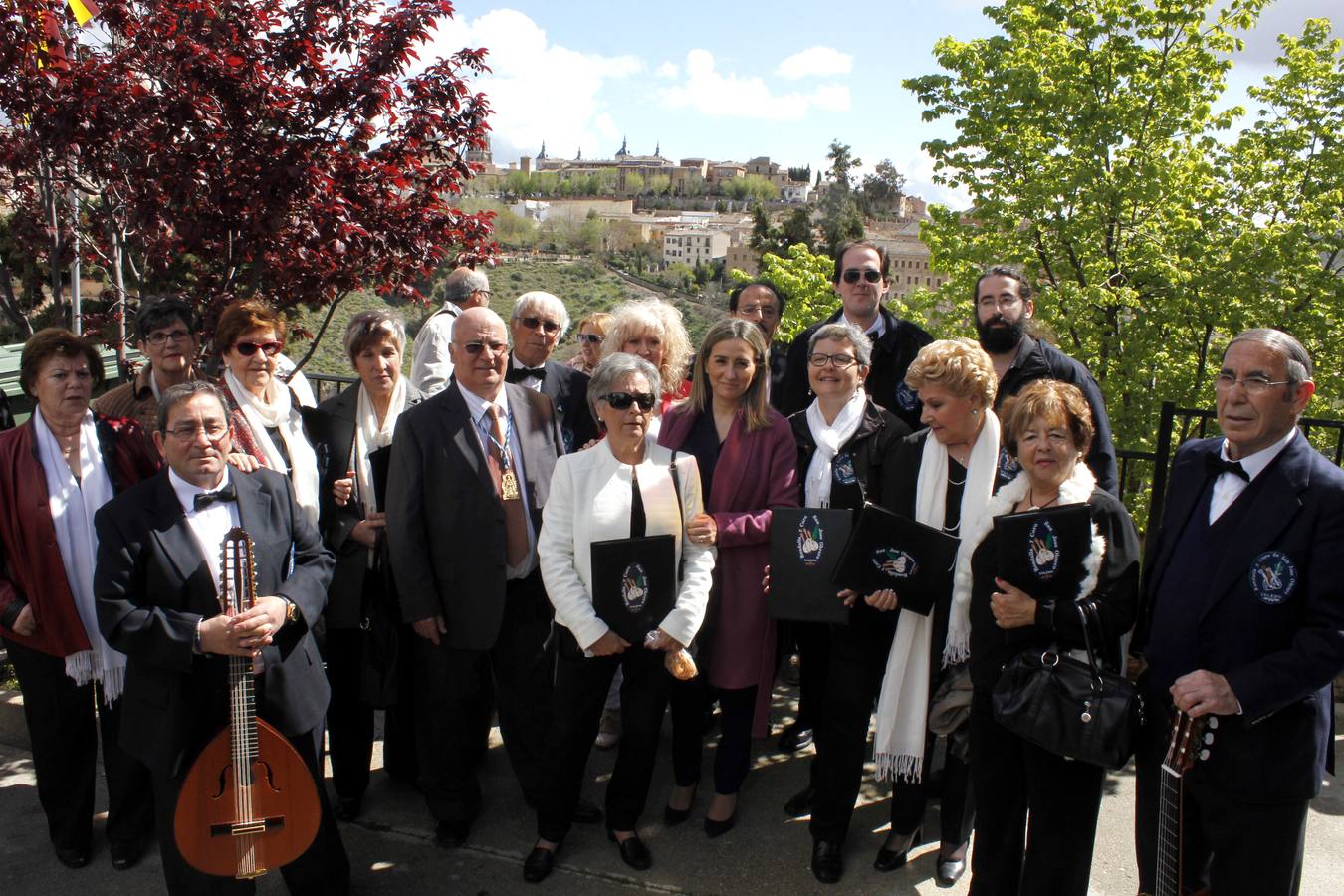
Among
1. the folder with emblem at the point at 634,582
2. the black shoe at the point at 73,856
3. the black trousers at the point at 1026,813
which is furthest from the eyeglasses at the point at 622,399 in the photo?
the black shoe at the point at 73,856

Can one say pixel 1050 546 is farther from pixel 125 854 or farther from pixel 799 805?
pixel 125 854

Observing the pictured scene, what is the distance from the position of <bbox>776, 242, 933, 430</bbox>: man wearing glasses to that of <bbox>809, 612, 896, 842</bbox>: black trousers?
1.39m

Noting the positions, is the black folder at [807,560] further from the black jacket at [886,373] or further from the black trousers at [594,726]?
the black jacket at [886,373]

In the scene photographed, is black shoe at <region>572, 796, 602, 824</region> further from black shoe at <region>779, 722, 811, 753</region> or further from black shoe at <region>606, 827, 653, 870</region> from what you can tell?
black shoe at <region>779, 722, 811, 753</region>

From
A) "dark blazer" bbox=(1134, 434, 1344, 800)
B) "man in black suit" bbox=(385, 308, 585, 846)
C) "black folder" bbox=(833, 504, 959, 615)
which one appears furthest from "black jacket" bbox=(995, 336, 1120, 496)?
"man in black suit" bbox=(385, 308, 585, 846)

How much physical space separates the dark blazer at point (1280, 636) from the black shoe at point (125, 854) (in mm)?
3849

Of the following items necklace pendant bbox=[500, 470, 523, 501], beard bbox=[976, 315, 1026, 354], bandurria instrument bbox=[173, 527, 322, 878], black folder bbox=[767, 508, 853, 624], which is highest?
beard bbox=[976, 315, 1026, 354]

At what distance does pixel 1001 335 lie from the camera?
4.35 metres

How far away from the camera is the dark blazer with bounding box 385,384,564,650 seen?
3725 millimetres

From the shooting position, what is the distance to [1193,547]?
2947 mm

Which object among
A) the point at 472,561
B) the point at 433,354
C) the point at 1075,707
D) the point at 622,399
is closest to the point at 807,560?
the point at 622,399

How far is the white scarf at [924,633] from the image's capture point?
343cm

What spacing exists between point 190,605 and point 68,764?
128cm

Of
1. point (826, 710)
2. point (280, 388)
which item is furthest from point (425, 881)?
point (280, 388)
